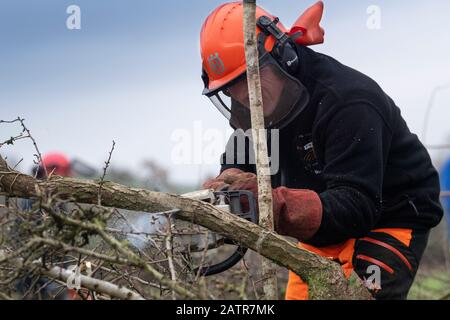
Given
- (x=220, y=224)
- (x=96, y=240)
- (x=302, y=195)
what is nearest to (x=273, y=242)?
(x=220, y=224)

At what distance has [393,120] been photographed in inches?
165

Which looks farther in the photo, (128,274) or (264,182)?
(264,182)

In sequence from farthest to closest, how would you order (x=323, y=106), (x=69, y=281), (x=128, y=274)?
(x=323, y=106) → (x=128, y=274) → (x=69, y=281)

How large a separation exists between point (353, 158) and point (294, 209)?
41cm

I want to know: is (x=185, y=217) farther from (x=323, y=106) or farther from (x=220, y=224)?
(x=323, y=106)

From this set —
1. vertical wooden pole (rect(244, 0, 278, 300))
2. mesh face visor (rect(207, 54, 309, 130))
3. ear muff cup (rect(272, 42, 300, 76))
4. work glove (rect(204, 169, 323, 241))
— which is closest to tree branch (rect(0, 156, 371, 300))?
vertical wooden pole (rect(244, 0, 278, 300))

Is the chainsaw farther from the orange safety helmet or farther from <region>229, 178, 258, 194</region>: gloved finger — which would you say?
the orange safety helmet

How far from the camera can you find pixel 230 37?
4.34 meters

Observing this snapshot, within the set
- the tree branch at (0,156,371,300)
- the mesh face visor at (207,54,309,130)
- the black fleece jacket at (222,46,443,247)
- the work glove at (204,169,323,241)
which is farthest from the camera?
the mesh face visor at (207,54,309,130)

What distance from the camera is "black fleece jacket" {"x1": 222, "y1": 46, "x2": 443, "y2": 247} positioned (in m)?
3.89

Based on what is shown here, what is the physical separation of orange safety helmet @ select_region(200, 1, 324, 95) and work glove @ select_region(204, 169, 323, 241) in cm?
76

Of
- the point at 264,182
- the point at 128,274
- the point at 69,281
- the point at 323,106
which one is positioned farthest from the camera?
the point at 323,106

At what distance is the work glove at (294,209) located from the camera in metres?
3.79
